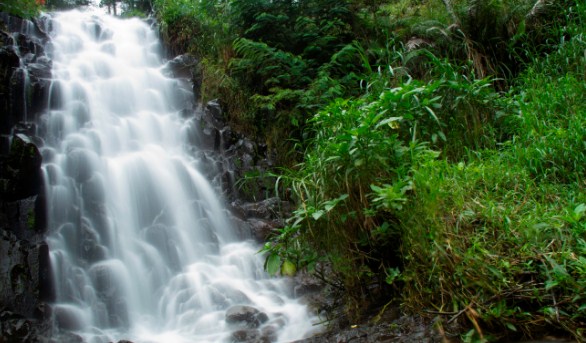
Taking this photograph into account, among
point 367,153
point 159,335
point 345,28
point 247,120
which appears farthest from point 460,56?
point 159,335

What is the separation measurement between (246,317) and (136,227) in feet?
6.94

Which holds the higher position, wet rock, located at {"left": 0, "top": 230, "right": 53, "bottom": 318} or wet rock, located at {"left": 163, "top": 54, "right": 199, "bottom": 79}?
wet rock, located at {"left": 163, "top": 54, "right": 199, "bottom": 79}

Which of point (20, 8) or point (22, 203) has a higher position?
point (20, 8)

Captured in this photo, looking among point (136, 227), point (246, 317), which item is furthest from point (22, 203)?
point (246, 317)

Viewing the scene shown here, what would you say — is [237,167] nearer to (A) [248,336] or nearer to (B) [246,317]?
(B) [246,317]

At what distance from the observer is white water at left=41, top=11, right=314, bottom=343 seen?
13.3 feet

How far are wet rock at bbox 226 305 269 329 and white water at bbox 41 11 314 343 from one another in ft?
0.25

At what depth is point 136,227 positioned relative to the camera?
5.12 meters

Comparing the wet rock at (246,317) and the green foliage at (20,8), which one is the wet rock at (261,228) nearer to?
the wet rock at (246,317)

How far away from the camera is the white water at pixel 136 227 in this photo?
406 centimetres

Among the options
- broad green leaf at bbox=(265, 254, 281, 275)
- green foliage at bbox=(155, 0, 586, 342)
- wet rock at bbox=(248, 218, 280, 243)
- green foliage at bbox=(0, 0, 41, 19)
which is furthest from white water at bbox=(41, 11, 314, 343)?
green foliage at bbox=(155, 0, 586, 342)

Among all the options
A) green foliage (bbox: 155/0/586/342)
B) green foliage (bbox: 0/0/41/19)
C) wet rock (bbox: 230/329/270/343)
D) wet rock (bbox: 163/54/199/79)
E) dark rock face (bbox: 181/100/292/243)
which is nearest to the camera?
green foliage (bbox: 155/0/586/342)

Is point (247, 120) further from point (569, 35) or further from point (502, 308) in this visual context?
point (502, 308)

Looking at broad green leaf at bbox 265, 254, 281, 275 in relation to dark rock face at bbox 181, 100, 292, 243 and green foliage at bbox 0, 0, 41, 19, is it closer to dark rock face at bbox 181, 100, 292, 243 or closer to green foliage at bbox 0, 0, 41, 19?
dark rock face at bbox 181, 100, 292, 243
